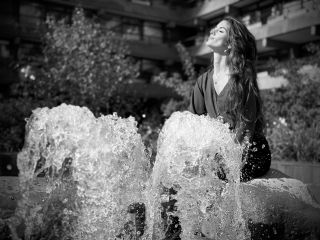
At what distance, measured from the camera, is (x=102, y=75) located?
44.1ft

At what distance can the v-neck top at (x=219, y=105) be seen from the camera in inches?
119

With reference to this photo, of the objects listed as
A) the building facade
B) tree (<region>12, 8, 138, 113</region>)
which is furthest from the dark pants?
the building facade

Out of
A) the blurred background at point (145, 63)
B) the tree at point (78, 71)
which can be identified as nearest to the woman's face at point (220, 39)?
the blurred background at point (145, 63)

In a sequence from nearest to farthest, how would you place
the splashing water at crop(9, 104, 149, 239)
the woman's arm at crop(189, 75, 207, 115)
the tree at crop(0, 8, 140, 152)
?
1. the splashing water at crop(9, 104, 149, 239)
2. the woman's arm at crop(189, 75, 207, 115)
3. the tree at crop(0, 8, 140, 152)

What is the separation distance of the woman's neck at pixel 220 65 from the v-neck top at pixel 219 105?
94mm

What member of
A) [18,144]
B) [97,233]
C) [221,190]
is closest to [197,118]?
[221,190]

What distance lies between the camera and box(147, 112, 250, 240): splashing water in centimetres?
281

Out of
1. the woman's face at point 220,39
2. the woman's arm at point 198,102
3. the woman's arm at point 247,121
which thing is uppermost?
the woman's face at point 220,39

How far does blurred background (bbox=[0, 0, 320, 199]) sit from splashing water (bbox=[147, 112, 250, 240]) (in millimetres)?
728

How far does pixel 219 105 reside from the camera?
3289 millimetres

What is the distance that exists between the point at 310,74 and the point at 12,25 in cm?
1557

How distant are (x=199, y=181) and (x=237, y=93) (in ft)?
2.54

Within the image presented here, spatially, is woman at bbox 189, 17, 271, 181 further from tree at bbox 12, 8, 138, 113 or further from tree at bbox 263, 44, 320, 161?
tree at bbox 12, 8, 138, 113

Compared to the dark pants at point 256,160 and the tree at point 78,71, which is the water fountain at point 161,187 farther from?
the tree at point 78,71
